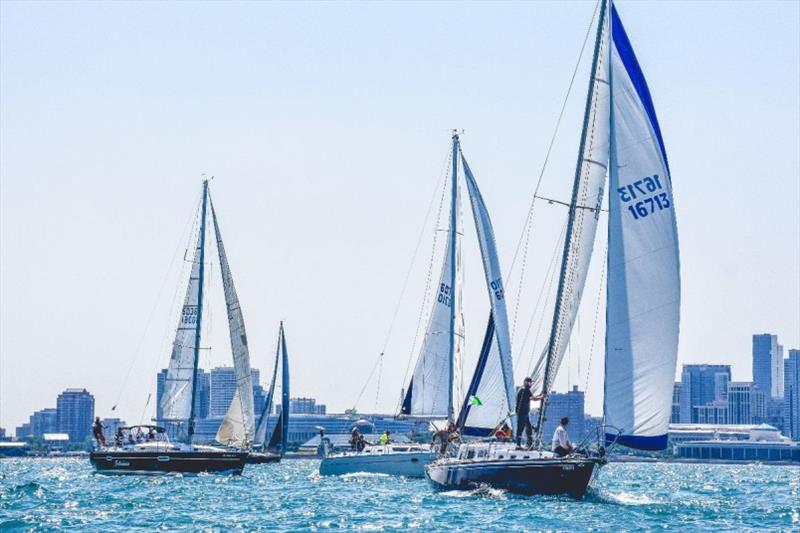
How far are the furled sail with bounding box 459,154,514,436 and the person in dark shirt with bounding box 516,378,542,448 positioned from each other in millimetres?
8824

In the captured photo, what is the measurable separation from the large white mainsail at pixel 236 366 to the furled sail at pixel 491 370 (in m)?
18.0

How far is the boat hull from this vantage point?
59438 millimetres

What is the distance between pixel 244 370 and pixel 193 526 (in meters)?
36.0

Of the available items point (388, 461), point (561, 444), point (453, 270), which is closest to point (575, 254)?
point (561, 444)

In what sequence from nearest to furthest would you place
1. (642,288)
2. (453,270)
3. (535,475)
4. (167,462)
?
(642,288) → (535,475) → (453,270) → (167,462)

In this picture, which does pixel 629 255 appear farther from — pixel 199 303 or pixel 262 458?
pixel 262 458

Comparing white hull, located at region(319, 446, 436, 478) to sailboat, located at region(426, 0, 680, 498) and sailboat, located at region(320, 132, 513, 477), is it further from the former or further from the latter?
sailboat, located at region(426, 0, 680, 498)

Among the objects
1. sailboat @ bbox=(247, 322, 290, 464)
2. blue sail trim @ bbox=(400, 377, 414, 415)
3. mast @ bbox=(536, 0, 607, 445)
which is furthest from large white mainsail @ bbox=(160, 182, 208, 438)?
sailboat @ bbox=(247, 322, 290, 464)

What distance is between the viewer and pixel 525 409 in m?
42.3

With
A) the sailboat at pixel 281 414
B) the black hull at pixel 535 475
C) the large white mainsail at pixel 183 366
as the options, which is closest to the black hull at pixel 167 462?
the large white mainsail at pixel 183 366

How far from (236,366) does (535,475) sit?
32.7 meters

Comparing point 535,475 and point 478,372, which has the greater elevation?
point 478,372

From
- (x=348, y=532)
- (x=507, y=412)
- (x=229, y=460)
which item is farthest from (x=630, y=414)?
(x=229, y=460)

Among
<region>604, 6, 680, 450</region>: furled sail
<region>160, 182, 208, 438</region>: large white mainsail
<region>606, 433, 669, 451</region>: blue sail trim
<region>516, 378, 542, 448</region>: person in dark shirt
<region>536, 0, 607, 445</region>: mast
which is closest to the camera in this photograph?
<region>606, 433, 669, 451</region>: blue sail trim
